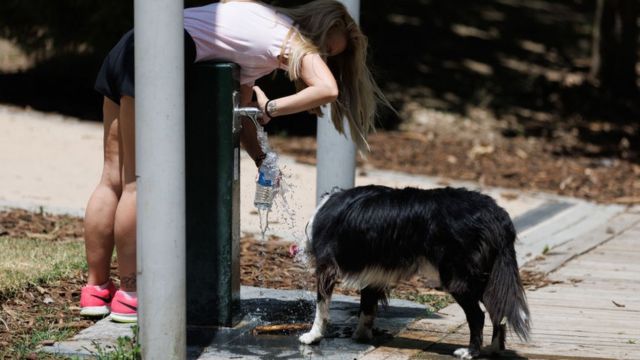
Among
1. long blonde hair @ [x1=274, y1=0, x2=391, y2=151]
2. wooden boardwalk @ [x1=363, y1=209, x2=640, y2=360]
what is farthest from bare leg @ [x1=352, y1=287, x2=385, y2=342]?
long blonde hair @ [x1=274, y1=0, x2=391, y2=151]

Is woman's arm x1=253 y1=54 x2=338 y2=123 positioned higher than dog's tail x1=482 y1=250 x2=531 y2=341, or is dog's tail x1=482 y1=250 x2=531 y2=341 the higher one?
woman's arm x1=253 y1=54 x2=338 y2=123

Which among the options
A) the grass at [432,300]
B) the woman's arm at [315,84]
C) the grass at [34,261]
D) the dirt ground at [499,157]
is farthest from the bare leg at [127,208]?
the dirt ground at [499,157]

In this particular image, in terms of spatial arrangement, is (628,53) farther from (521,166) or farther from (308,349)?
(308,349)

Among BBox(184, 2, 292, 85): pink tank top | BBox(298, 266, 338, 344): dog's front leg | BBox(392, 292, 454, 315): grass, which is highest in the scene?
BBox(184, 2, 292, 85): pink tank top

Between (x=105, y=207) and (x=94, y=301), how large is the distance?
468mm

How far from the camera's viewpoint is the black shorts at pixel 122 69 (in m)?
4.42

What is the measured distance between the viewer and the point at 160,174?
3867 mm

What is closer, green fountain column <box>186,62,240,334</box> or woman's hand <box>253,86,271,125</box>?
green fountain column <box>186,62,240,334</box>

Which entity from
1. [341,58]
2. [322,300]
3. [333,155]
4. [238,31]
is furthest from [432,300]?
[238,31]

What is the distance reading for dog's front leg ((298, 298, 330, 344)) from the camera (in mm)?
4438

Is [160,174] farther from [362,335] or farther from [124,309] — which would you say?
[362,335]

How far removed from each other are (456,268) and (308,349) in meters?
0.74

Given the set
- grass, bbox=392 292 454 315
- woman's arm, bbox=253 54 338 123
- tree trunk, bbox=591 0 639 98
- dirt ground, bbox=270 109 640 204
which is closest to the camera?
woman's arm, bbox=253 54 338 123

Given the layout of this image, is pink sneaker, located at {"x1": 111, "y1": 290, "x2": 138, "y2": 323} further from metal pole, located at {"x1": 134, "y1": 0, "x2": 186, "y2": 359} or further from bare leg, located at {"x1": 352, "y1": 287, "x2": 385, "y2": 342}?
bare leg, located at {"x1": 352, "y1": 287, "x2": 385, "y2": 342}
